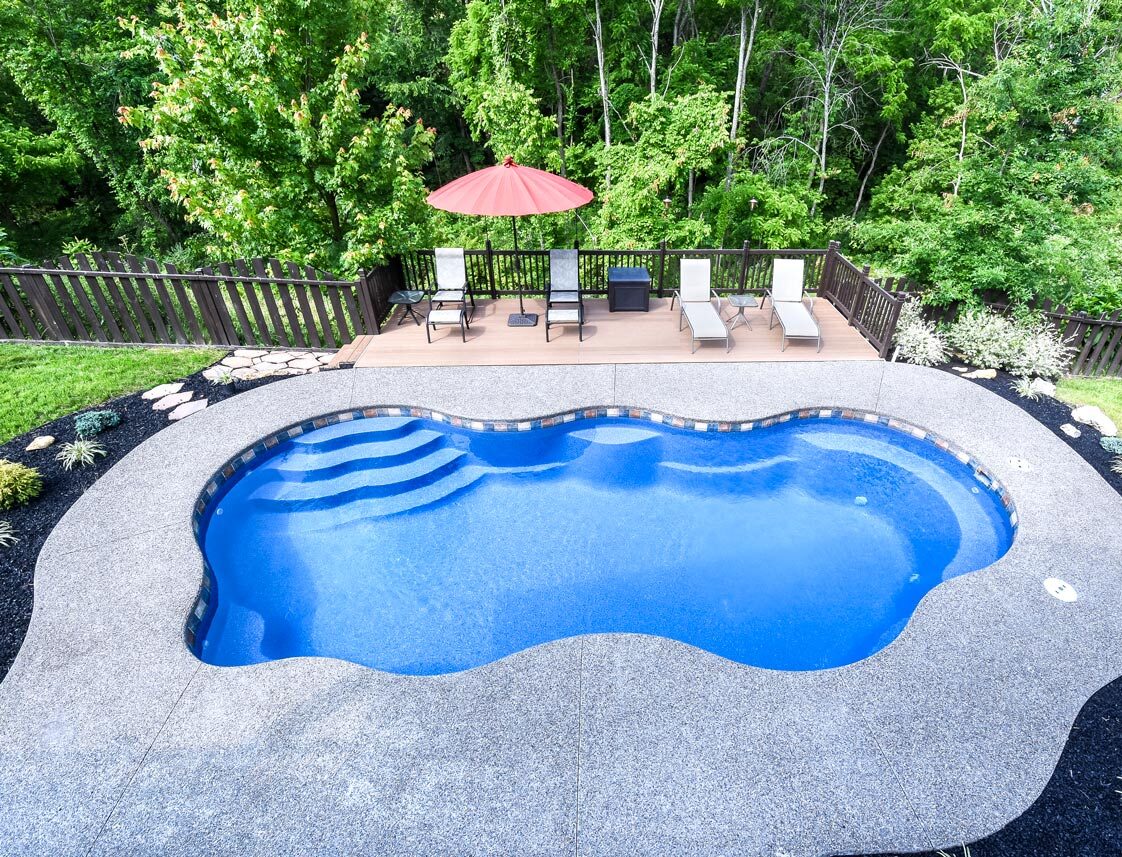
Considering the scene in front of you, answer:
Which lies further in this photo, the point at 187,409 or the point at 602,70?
the point at 602,70

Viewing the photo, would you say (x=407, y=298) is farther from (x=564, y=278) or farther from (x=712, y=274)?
(x=712, y=274)

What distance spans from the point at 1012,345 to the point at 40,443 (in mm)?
11999

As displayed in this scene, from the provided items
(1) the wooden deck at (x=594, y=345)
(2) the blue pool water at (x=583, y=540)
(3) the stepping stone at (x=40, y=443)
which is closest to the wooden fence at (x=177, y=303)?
(1) the wooden deck at (x=594, y=345)

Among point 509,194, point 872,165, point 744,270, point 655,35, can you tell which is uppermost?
point 655,35

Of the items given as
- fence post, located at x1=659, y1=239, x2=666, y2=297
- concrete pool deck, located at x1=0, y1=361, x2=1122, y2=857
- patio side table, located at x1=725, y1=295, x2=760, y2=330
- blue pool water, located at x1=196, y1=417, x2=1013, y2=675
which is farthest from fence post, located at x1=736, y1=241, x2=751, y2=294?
concrete pool deck, located at x1=0, y1=361, x2=1122, y2=857

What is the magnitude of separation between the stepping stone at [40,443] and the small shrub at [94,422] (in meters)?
0.24

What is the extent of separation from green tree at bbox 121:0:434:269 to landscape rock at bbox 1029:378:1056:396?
9.05 meters

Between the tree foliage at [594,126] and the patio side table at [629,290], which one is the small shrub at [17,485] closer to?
the tree foliage at [594,126]

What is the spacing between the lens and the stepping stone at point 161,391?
7188 mm

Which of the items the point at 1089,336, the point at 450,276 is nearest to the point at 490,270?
the point at 450,276

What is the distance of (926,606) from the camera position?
14.1 feet

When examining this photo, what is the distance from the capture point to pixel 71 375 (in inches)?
297

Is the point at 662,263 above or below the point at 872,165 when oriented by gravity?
below

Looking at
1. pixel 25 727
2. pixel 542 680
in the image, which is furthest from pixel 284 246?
pixel 542 680
